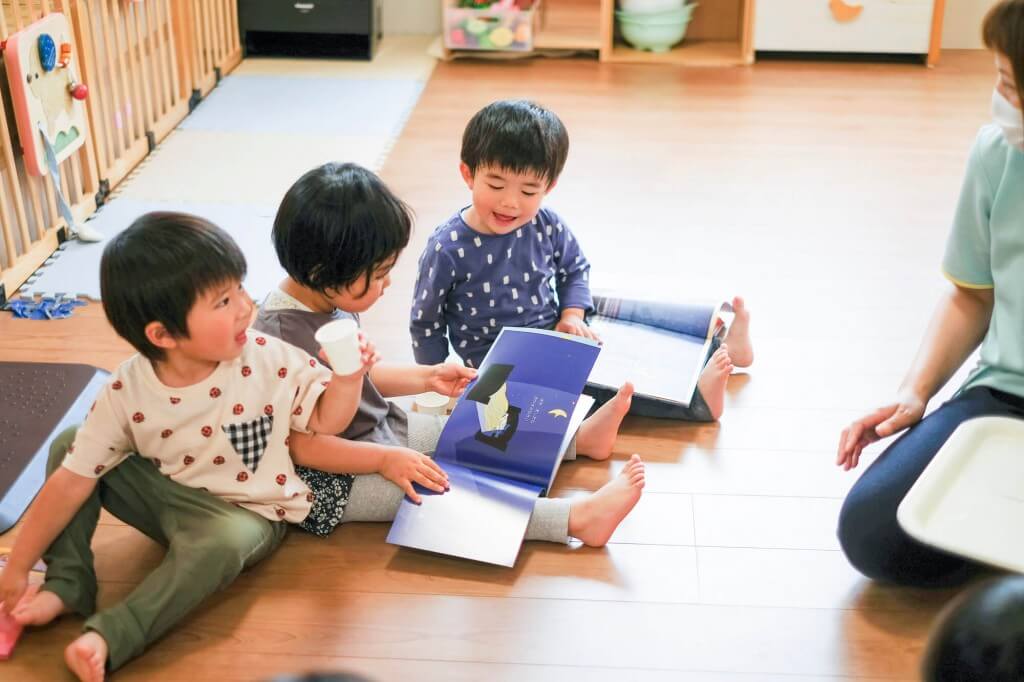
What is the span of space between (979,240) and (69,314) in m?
1.60

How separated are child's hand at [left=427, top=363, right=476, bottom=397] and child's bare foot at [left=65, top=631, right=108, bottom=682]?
57 cm

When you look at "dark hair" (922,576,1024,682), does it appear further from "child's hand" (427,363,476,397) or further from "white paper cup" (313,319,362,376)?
"child's hand" (427,363,476,397)

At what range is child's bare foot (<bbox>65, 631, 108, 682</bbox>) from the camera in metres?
1.27

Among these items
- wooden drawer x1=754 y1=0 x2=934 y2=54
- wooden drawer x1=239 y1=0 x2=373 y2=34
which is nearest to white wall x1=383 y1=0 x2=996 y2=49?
wooden drawer x1=754 y1=0 x2=934 y2=54

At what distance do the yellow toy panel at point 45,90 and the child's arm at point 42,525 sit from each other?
3.65 feet

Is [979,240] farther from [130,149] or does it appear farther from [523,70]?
[523,70]

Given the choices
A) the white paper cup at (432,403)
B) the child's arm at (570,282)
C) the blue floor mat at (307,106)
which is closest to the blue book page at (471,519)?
the white paper cup at (432,403)

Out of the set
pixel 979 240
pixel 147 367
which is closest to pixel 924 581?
pixel 979 240

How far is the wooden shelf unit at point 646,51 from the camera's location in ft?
12.4

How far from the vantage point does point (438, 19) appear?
13.4 feet

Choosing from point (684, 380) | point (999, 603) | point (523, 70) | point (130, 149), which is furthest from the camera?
point (523, 70)

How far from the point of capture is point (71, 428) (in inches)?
55.6

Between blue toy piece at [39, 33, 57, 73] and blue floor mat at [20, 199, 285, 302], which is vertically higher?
blue toy piece at [39, 33, 57, 73]

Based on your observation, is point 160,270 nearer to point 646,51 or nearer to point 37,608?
point 37,608
